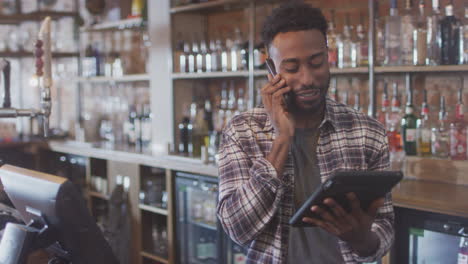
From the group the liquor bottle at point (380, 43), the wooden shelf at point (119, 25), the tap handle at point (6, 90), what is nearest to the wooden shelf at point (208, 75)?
the wooden shelf at point (119, 25)

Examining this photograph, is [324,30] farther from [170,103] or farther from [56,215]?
[170,103]

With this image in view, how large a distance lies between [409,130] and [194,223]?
146cm

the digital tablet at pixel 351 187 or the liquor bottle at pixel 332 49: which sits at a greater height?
the liquor bottle at pixel 332 49

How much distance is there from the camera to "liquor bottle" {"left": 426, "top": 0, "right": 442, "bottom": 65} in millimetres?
2537

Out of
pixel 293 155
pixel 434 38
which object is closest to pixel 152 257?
pixel 434 38

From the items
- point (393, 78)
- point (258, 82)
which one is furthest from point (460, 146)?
point (258, 82)

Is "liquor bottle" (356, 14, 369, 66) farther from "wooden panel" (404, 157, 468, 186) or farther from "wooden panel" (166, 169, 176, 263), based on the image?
"wooden panel" (166, 169, 176, 263)

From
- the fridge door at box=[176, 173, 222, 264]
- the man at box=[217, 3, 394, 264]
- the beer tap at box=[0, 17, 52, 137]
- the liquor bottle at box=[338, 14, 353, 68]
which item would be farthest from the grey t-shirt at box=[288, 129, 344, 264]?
the fridge door at box=[176, 173, 222, 264]

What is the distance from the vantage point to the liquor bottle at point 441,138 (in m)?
2.58

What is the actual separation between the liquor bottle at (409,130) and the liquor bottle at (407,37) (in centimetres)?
23

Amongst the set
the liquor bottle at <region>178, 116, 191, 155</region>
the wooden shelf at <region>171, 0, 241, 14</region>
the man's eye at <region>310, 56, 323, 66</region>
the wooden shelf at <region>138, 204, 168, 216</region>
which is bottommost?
the wooden shelf at <region>138, 204, 168, 216</region>

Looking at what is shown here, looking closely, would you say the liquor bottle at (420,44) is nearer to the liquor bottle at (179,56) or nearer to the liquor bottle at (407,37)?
the liquor bottle at (407,37)

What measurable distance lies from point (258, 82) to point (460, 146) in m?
1.46

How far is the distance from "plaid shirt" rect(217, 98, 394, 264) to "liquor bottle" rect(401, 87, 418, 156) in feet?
4.01
